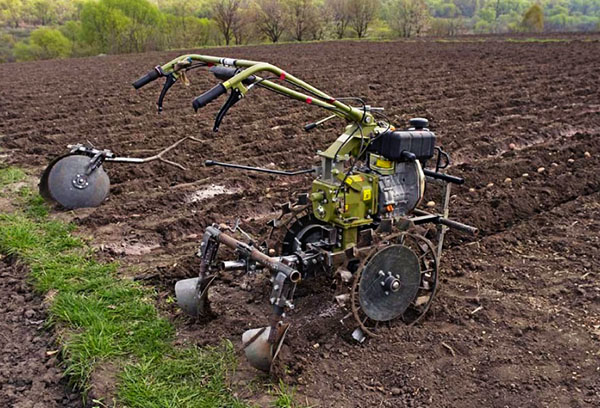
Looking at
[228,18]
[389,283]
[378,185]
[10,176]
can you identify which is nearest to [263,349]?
[389,283]

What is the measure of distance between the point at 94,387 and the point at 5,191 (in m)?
4.75

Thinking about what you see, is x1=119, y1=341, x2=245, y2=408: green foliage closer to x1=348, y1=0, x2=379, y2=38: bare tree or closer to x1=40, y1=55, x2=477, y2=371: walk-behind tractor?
x1=40, y1=55, x2=477, y2=371: walk-behind tractor

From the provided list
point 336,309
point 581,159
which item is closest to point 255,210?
point 336,309

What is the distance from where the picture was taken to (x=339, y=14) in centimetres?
4734

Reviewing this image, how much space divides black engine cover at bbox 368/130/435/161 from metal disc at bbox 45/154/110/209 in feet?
12.9

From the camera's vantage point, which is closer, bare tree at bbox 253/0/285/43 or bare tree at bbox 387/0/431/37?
bare tree at bbox 253/0/285/43

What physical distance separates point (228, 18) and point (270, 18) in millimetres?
3290

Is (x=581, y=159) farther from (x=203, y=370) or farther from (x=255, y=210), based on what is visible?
(x=203, y=370)

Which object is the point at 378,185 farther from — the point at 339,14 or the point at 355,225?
the point at 339,14

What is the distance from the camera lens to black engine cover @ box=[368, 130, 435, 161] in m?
4.39

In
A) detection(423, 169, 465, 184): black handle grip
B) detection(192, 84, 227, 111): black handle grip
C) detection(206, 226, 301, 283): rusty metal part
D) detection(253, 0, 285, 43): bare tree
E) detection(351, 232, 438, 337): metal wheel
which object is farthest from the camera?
detection(253, 0, 285, 43): bare tree

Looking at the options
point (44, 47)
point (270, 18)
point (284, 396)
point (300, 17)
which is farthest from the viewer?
point (270, 18)

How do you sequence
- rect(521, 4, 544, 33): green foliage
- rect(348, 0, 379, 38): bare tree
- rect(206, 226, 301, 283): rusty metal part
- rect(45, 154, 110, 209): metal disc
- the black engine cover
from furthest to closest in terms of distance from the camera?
rect(521, 4, 544, 33): green foliage
rect(348, 0, 379, 38): bare tree
rect(45, 154, 110, 209): metal disc
the black engine cover
rect(206, 226, 301, 283): rusty metal part

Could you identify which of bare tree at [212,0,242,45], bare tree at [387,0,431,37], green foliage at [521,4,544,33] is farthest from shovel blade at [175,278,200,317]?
green foliage at [521,4,544,33]
